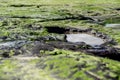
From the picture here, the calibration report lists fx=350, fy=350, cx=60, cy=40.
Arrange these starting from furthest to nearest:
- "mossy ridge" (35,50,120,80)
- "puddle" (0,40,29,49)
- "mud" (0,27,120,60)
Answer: "puddle" (0,40,29,49) < "mud" (0,27,120,60) < "mossy ridge" (35,50,120,80)

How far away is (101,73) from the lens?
26.5ft

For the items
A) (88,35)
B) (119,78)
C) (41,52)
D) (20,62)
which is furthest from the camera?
(88,35)

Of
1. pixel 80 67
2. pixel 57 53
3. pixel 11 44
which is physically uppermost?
pixel 80 67

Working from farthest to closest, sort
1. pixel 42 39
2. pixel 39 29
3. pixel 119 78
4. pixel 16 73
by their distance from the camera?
pixel 39 29, pixel 42 39, pixel 16 73, pixel 119 78

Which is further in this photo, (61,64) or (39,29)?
(39,29)

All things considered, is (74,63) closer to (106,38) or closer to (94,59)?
(94,59)

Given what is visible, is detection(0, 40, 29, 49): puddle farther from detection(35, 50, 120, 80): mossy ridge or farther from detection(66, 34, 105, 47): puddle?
detection(35, 50, 120, 80): mossy ridge

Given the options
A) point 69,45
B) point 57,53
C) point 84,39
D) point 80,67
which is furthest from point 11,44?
point 80,67

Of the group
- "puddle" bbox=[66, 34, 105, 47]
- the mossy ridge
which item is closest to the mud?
"puddle" bbox=[66, 34, 105, 47]

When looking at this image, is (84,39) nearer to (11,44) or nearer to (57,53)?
(11,44)

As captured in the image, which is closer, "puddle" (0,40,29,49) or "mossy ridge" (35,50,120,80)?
"mossy ridge" (35,50,120,80)

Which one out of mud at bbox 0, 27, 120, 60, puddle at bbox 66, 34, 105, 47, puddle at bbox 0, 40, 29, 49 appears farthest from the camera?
puddle at bbox 66, 34, 105, 47

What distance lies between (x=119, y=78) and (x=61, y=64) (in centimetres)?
152

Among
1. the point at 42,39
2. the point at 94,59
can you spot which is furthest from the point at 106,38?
the point at 94,59
